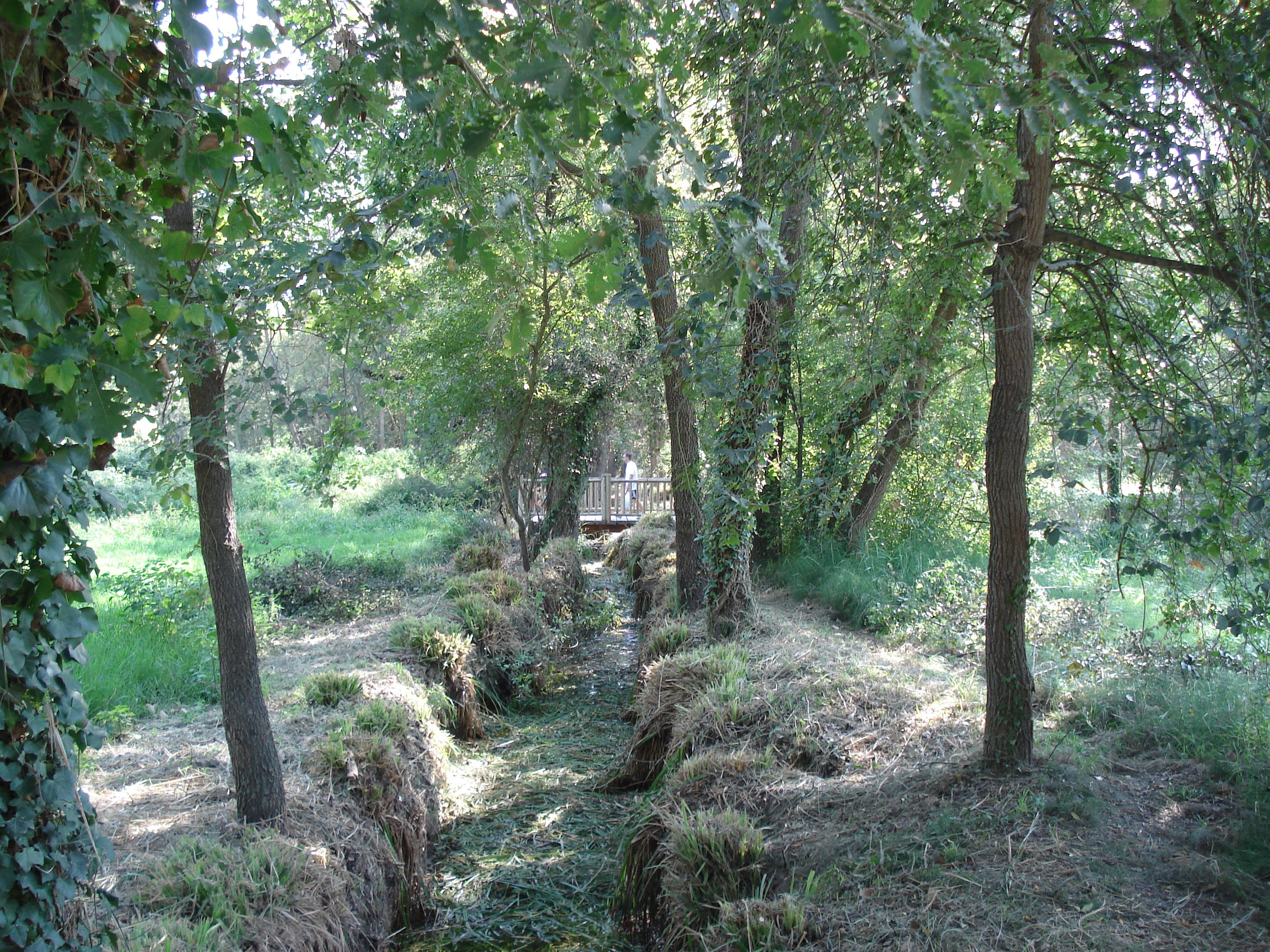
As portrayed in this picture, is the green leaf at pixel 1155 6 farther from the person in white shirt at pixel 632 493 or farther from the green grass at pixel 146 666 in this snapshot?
the person in white shirt at pixel 632 493

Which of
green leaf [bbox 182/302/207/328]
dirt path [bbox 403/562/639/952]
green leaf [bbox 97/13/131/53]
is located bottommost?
dirt path [bbox 403/562/639/952]

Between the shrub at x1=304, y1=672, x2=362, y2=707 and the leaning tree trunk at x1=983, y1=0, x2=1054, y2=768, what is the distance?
159 inches

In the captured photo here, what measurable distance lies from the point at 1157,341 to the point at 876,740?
2408 millimetres

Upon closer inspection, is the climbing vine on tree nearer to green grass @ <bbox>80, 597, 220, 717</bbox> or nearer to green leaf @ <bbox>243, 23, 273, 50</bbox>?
green leaf @ <bbox>243, 23, 273, 50</bbox>

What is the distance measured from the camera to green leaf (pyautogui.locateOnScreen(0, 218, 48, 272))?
150cm

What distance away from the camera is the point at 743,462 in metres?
4.82

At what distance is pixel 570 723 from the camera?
707 centimetres

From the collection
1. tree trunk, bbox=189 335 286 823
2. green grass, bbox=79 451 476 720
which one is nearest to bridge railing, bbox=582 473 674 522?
green grass, bbox=79 451 476 720

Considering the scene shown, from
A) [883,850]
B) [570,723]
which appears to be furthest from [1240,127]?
[570,723]

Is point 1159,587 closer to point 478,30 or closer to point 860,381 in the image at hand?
point 860,381

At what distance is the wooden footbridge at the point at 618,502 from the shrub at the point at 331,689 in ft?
37.0

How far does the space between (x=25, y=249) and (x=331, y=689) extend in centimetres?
441

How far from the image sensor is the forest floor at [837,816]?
2.80 metres

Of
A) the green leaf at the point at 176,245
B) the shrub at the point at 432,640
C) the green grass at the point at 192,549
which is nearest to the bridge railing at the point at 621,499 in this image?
the green grass at the point at 192,549
